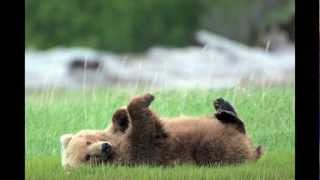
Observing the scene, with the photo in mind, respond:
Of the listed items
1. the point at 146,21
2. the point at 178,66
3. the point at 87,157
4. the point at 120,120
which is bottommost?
the point at 87,157

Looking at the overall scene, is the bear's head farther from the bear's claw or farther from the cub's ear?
the bear's claw

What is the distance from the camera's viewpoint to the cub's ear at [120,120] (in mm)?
3094

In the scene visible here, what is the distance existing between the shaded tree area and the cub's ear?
261 millimetres

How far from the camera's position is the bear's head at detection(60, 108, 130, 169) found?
121 inches

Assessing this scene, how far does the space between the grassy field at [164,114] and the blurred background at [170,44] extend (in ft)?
0.16

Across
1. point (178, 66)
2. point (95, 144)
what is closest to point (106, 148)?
point (95, 144)

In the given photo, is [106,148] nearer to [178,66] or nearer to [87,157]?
[87,157]

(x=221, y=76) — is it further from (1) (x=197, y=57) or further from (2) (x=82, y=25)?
(2) (x=82, y=25)

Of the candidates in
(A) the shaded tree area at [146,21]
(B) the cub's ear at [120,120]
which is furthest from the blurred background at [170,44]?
(B) the cub's ear at [120,120]

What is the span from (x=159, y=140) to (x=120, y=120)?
17cm

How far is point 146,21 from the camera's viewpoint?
10.4ft

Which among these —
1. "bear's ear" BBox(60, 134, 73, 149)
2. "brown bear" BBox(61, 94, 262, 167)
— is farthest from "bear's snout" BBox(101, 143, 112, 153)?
"bear's ear" BBox(60, 134, 73, 149)
